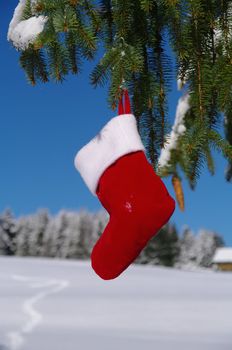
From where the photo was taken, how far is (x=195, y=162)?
1.77m

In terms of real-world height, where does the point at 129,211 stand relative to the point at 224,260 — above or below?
above

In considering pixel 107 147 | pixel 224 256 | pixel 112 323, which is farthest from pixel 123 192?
pixel 224 256

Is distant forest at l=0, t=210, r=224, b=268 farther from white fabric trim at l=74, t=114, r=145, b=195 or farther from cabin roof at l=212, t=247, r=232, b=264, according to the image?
white fabric trim at l=74, t=114, r=145, b=195

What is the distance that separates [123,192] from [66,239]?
47.7 meters

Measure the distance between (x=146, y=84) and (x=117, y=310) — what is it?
631 cm

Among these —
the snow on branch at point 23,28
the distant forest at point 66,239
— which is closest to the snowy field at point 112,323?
the snow on branch at point 23,28

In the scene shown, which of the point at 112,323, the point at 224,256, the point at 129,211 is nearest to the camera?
the point at 129,211

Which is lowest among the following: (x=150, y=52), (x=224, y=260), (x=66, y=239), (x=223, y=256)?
(x=224, y=260)

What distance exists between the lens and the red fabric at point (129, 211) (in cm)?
150

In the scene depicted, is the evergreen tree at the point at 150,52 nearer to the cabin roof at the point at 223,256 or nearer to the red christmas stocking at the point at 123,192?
the red christmas stocking at the point at 123,192

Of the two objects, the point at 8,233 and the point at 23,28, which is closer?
the point at 23,28

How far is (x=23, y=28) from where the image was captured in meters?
1.69

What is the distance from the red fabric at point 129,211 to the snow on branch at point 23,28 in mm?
513

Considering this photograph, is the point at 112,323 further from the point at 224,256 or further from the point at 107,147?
the point at 224,256
